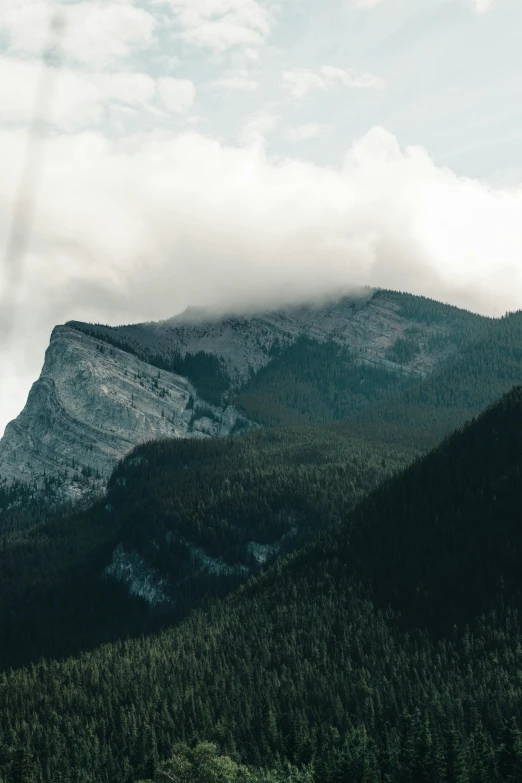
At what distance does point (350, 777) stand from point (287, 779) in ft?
33.6

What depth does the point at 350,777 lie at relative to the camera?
198500 mm

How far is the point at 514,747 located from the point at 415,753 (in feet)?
47.4

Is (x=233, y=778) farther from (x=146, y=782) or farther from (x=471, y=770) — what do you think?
(x=471, y=770)

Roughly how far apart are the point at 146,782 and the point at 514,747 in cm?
5427

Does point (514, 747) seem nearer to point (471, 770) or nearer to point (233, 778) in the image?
point (471, 770)

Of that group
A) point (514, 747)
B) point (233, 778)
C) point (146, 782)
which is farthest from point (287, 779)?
point (514, 747)

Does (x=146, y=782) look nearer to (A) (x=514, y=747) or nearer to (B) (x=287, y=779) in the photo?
(B) (x=287, y=779)

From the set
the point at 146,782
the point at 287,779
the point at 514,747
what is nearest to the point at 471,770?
the point at 514,747

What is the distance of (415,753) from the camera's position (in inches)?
7761

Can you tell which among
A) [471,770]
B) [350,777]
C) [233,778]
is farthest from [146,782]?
[471,770]

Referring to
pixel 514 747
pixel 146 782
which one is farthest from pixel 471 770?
pixel 146 782

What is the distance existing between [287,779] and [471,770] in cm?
2681

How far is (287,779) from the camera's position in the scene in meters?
195

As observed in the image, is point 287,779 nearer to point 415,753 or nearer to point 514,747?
point 415,753
